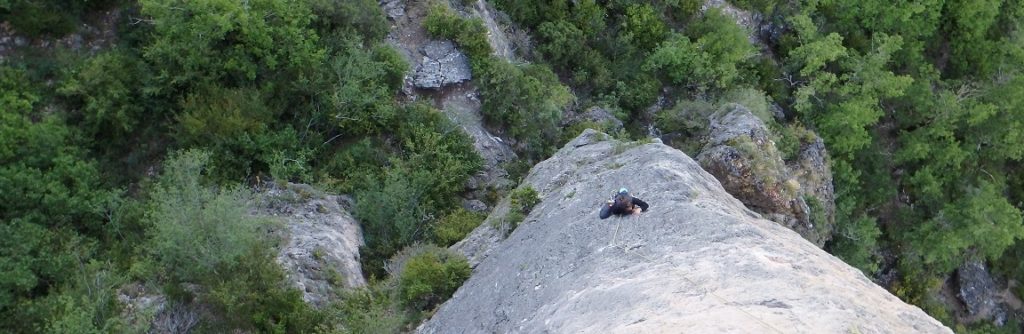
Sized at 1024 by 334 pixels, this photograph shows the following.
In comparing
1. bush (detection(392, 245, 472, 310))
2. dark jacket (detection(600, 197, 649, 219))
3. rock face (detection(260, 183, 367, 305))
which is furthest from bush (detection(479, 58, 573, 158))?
dark jacket (detection(600, 197, 649, 219))

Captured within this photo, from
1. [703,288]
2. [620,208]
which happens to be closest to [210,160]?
[620,208]

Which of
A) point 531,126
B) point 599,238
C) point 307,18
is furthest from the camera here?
point 531,126

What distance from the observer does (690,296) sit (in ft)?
41.1

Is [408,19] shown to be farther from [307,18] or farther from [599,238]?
[599,238]

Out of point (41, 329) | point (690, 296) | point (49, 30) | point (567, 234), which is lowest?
point (41, 329)

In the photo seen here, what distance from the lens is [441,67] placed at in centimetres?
2666

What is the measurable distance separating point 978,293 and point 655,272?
2781cm

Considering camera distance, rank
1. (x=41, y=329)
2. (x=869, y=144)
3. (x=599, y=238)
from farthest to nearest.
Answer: (x=869, y=144) → (x=41, y=329) → (x=599, y=238)

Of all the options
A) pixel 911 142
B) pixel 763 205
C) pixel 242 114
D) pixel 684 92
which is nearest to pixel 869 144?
pixel 911 142

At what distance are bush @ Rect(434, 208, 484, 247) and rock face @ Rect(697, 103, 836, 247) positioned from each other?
668 centimetres

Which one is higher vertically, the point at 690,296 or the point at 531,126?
the point at 690,296

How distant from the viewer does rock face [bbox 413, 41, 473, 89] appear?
26.3m

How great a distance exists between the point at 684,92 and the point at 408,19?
404 inches

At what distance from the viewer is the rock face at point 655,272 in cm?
1192
